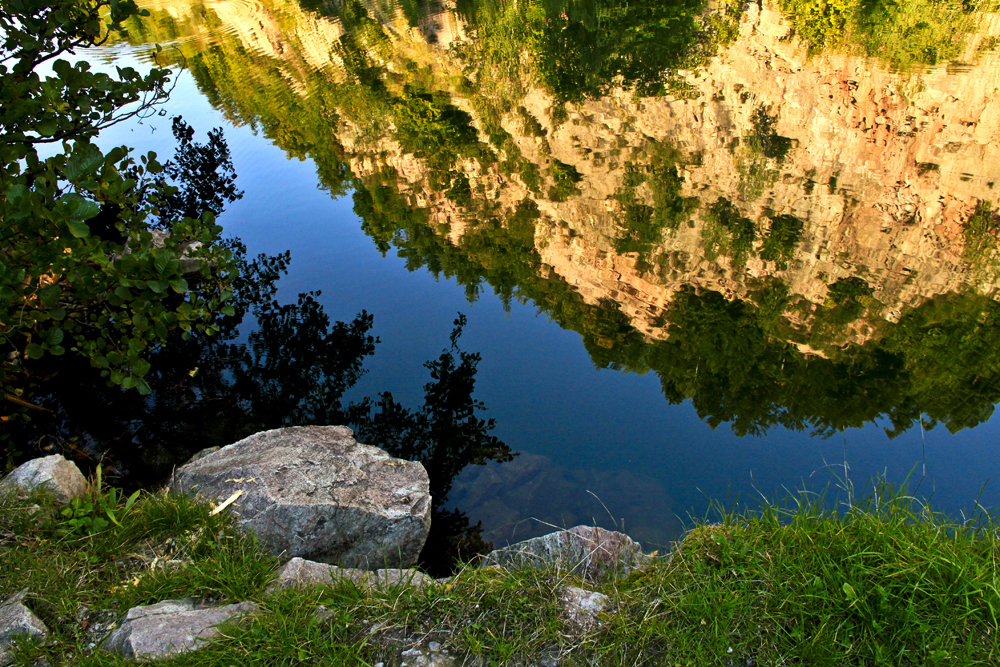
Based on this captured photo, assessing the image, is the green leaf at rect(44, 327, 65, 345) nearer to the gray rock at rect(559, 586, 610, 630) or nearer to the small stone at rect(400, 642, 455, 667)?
the small stone at rect(400, 642, 455, 667)

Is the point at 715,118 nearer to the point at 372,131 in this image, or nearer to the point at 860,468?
the point at 372,131

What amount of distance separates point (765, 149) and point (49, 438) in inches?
399

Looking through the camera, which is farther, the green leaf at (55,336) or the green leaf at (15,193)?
the green leaf at (55,336)

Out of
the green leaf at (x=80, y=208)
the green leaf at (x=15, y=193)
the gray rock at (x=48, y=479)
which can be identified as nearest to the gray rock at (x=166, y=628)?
the gray rock at (x=48, y=479)

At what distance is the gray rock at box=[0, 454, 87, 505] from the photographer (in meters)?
3.88

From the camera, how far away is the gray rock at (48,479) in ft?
12.7

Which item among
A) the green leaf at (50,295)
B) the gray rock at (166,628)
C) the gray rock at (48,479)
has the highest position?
the green leaf at (50,295)

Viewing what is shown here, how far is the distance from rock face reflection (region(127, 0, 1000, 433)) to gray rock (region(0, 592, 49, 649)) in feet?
16.7

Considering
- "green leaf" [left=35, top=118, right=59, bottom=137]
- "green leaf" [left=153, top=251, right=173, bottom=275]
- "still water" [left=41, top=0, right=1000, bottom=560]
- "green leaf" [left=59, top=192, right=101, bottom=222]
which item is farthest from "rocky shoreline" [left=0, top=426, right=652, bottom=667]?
"green leaf" [left=35, top=118, right=59, bottom=137]

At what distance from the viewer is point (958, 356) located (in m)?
6.37

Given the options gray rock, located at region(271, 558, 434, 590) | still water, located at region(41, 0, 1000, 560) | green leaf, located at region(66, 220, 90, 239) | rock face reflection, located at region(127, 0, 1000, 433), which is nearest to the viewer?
gray rock, located at region(271, 558, 434, 590)

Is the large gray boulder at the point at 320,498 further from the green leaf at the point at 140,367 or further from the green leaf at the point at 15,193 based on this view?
the green leaf at the point at 15,193

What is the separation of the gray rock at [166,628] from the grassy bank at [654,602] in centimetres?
6

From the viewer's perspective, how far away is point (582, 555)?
3.85 m
